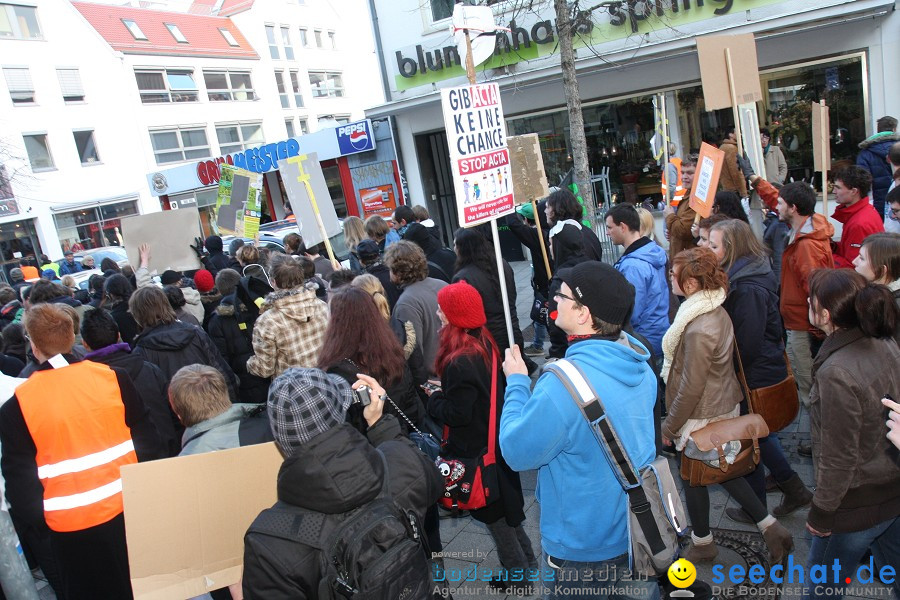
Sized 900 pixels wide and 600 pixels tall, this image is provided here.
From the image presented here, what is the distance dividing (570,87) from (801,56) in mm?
4714

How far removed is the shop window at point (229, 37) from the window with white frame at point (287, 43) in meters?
4.08

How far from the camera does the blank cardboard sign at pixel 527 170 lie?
23.4ft

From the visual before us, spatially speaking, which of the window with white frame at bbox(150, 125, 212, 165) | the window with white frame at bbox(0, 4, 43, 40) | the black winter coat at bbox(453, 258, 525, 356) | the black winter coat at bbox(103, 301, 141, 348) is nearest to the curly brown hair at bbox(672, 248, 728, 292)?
the black winter coat at bbox(453, 258, 525, 356)

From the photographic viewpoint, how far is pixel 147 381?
4133 millimetres

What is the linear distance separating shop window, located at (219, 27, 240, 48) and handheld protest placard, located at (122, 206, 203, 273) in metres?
38.2

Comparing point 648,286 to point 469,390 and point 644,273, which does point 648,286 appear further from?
point 469,390

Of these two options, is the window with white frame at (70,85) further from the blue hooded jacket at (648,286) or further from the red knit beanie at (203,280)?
the blue hooded jacket at (648,286)

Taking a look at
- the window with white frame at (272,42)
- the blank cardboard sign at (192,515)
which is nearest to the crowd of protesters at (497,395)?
the blank cardboard sign at (192,515)

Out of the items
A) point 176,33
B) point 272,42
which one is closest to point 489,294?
point 176,33

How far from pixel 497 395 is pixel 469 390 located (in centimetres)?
19

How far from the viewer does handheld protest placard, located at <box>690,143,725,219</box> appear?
494cm

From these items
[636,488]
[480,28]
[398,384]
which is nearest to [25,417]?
[398,384]

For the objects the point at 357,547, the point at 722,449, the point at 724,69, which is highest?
the point at 724,69

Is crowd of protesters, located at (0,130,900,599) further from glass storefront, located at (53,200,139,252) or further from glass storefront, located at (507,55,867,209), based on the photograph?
glass storefront, located at (53,200,139,252)
